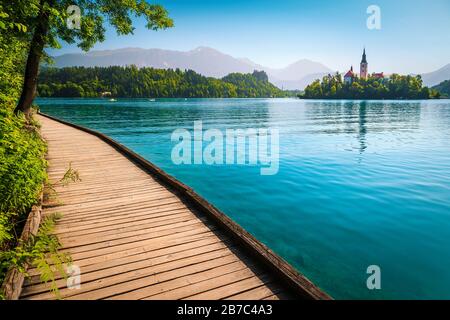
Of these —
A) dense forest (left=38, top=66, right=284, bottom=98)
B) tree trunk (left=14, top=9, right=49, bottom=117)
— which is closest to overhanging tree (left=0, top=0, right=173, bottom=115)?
tree trunk (left=14, top=9, right=49, bottom=117)

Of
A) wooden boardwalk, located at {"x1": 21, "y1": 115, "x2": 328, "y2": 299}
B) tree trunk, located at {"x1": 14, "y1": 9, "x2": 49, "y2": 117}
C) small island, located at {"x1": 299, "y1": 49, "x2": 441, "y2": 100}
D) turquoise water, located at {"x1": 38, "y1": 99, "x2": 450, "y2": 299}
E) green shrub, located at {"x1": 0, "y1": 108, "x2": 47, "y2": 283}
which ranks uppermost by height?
small island, located at {"x1": 299, "y1": 49, "x2": 441, "y2": 100}

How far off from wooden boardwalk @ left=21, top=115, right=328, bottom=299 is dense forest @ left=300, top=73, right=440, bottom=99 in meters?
183

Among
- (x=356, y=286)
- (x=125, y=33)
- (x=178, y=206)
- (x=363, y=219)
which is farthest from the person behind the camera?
(x=125, y=33)

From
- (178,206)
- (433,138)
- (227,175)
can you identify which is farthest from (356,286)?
(433,138)

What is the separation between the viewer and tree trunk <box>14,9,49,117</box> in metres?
12.4

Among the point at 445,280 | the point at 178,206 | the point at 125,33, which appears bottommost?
the point at 445,280

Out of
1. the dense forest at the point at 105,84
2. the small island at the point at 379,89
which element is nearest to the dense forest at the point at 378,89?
the small island at the point at 379,89

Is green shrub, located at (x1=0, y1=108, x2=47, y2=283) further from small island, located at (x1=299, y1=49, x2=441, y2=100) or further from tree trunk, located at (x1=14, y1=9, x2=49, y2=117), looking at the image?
small island, located at (x1=299, y1=49, x2=441, y2=100)

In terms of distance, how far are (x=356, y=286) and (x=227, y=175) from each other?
358 inches

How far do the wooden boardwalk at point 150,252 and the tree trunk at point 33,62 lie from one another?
330 inches

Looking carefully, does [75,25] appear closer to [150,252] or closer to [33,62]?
[33,62]
